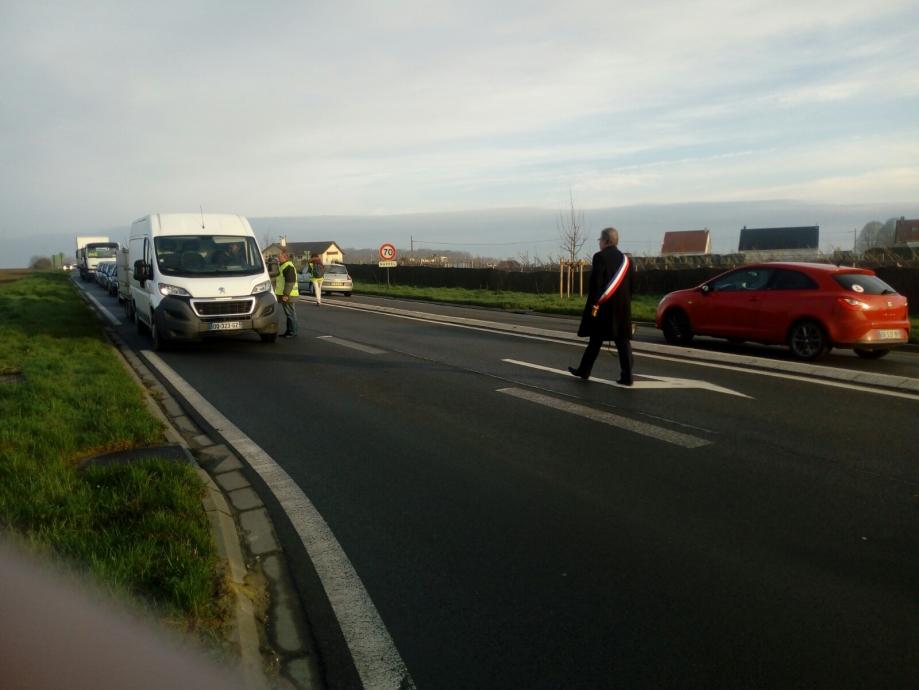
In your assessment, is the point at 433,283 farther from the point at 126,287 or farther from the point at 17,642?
the point at 17,642

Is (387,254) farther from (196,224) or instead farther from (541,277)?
(196,224)

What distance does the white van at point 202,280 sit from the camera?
1285 centimetres

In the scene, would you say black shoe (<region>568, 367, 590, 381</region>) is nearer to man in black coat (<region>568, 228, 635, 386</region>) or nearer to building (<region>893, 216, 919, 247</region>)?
man in black coat (<region>568, 228, 635, 386</region>)

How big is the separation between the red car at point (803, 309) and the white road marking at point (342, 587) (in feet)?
29.2

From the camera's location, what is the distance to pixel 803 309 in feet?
38.7

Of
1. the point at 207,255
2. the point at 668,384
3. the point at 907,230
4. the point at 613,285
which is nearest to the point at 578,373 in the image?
the point at 668,384

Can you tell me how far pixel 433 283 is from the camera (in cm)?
4528

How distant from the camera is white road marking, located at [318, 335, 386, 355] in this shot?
12930 millimetres

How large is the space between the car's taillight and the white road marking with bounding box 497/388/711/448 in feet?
18.2

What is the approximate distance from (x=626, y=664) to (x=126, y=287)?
67.2 feet

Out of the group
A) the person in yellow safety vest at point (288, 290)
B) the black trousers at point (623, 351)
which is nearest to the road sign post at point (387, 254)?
the person in yellow safety vest at point (288, 290)

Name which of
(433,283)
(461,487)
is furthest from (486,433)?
(433,283)

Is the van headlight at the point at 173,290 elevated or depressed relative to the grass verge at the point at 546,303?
elevated

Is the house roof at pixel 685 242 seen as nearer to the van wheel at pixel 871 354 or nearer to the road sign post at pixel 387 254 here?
the road sign post at pixel 387 254
